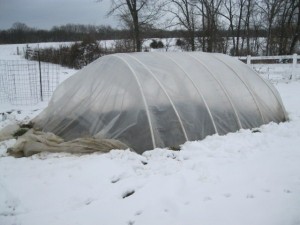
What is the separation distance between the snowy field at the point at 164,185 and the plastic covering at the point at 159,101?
491 millimetres

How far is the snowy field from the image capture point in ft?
11.6

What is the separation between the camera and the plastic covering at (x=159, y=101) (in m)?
5.75

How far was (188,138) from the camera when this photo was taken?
19.0 feet

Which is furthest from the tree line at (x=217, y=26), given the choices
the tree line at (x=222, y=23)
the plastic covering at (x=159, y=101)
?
the plastic covering at (x=159, y=101)

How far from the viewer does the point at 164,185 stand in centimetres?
415

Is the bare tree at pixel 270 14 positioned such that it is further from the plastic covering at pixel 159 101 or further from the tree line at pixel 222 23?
the plastic covering at pixel 159 101

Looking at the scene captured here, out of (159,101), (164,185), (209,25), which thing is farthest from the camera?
(209,25)

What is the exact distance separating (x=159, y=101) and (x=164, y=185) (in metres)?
2.16

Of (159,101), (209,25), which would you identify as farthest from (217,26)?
(159,101)

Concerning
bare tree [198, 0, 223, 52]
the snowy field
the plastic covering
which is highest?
bare tree [198, 0, 223, 52]

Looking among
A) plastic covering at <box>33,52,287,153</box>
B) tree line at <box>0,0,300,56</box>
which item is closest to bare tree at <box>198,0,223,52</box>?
tree line at <box>0,0,300,56</box>

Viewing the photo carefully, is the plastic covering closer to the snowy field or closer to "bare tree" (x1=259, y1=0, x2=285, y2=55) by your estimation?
the snowy field

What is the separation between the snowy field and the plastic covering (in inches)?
19.3

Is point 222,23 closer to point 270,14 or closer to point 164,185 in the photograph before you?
point 270,14
